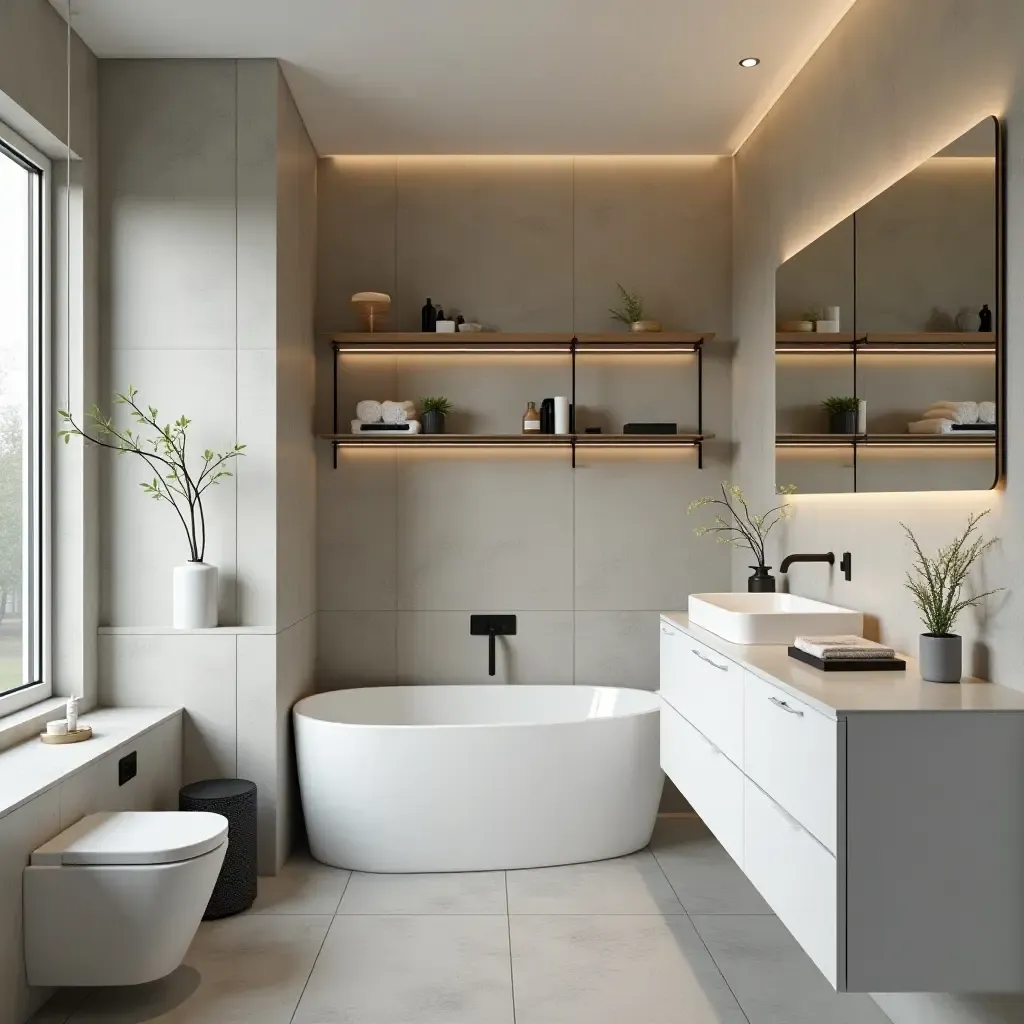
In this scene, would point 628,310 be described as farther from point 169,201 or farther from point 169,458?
point 169,458

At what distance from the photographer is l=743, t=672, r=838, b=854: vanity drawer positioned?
2078 millimetres

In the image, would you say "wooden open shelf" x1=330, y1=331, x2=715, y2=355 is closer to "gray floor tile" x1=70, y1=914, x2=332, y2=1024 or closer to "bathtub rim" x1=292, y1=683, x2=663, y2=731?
"bathtub rim" x1=292, y1=683, x2=663, y2=731

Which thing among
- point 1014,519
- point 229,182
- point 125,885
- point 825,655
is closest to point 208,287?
point 229,182

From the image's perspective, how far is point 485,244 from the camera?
15.6ft

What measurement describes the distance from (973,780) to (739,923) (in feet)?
5.21

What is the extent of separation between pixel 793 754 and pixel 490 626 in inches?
99.7

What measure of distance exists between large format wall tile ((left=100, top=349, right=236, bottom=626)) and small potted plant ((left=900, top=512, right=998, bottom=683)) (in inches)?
94.6

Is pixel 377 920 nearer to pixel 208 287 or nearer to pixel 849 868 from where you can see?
pixel 849 868

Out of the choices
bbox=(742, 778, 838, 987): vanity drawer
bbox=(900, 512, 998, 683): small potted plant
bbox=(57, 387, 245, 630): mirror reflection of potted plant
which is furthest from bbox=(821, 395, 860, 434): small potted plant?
bbox=(57, 387, 245, 630): mirror reflection of potted plant

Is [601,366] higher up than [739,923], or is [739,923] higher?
[601,366]

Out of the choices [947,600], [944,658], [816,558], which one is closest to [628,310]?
[816,558]

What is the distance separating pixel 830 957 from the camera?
6.75 feet

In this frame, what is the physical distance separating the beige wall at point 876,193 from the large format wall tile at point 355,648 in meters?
1.61

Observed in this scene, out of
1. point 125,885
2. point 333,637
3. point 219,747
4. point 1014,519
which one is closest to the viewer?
point 1014,519
